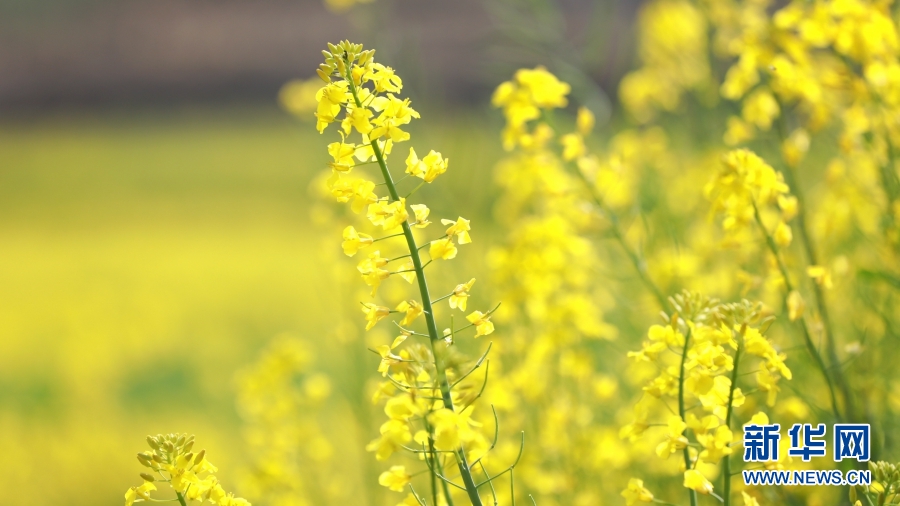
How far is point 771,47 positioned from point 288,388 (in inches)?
25.9

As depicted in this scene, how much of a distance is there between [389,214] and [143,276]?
80.1 inches

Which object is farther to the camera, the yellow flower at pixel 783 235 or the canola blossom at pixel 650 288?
the yellow flower at pixel 783 235

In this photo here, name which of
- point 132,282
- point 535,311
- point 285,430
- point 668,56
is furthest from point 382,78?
point 132,282

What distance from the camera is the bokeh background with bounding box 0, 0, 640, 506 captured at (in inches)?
52.9

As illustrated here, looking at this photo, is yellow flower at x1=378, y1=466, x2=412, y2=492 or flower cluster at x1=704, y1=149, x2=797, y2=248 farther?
flower cluster at x1=704, y1=149, x2=797, y2=248

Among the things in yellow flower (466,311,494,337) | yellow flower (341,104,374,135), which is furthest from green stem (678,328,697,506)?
yellow flower (341,104,374,135)

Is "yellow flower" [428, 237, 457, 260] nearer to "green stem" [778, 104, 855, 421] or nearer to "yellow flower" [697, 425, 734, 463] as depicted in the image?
"yellow flower" [697, 425, 734, 463]

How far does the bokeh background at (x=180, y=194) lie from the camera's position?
4.41 ft

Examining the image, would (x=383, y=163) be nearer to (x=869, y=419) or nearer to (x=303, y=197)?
(x=869, y=419)

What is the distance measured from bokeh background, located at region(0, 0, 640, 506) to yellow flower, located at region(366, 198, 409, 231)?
56 cm

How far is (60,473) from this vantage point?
1.40 m

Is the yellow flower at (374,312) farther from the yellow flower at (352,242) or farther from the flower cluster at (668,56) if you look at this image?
the flower cluster at (668,56)

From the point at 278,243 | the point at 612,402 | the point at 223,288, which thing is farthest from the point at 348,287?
the point at 278,243

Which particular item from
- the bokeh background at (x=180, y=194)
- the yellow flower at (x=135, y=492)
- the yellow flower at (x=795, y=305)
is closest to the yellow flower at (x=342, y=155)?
the yellow flower at (x=135, y=492)
